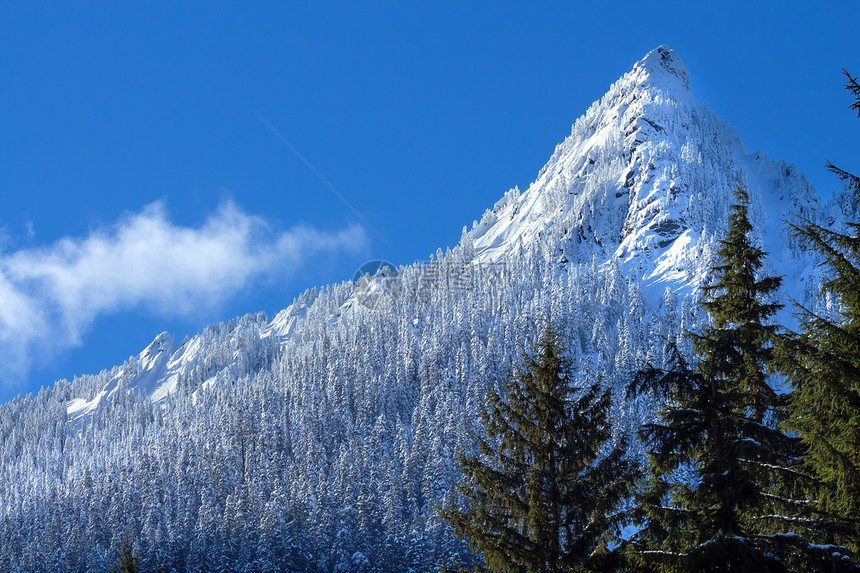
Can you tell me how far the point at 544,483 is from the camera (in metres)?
15.8

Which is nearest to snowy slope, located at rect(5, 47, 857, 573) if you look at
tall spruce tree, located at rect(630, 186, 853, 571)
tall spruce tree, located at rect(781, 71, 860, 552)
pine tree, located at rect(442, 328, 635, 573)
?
pine tree, located at rect(442, 328, 635, 573)

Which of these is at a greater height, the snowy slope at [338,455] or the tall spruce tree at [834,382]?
the snowy slope at [338,455]

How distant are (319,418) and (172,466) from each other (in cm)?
3074

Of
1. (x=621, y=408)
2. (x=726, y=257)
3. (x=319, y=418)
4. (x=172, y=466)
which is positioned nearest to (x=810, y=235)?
(x=726, y=257)

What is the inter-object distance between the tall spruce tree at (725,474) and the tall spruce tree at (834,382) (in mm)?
659

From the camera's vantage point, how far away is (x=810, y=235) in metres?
12.1

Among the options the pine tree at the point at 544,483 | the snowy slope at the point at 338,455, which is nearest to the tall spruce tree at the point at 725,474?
the pine tree at the point at 544,483

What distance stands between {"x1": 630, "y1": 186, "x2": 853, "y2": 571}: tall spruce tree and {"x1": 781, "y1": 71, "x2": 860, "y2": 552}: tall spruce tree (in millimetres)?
659

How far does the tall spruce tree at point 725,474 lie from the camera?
12117 millimetres

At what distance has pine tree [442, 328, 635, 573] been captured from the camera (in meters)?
15.0

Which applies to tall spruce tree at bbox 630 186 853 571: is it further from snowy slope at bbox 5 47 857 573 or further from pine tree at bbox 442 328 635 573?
snowy slope at bbox 5 47 857 573

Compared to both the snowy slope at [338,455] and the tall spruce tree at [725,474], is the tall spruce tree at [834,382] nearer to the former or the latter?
the tall spruce tree at [725,474]

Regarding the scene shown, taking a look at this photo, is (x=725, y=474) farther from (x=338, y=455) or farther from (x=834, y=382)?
(x=338, y=455)

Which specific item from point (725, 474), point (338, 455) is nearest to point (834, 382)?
point (725, 474)
